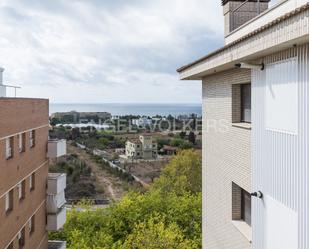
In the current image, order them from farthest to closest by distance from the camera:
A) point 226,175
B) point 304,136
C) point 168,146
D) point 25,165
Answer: point 168,146 < point 25,165 < point 226,175 < point 304,136

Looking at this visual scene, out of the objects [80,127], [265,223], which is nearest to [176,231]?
[265,223]

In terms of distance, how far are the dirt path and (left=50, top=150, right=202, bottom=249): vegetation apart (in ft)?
48.1

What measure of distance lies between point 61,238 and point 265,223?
1867 cm

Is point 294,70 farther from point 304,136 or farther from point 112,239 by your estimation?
point 112,239

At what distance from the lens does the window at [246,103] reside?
26.0 feet

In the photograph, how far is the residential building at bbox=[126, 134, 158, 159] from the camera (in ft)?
221

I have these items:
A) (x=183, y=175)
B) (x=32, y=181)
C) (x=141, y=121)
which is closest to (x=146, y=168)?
(x=141, y=121)

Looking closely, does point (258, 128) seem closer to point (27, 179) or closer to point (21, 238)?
point (27, 179)

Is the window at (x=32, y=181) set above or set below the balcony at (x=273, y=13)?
below

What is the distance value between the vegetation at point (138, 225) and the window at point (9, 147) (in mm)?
9844

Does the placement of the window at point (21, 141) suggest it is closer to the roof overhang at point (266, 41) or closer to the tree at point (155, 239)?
the roof overhang at point (266, 41)

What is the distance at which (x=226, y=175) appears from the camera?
29.2ft

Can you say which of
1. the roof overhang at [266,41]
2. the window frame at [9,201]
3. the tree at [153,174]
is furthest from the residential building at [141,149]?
the roof overhang at [266,41]

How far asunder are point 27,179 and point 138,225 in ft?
36.0
